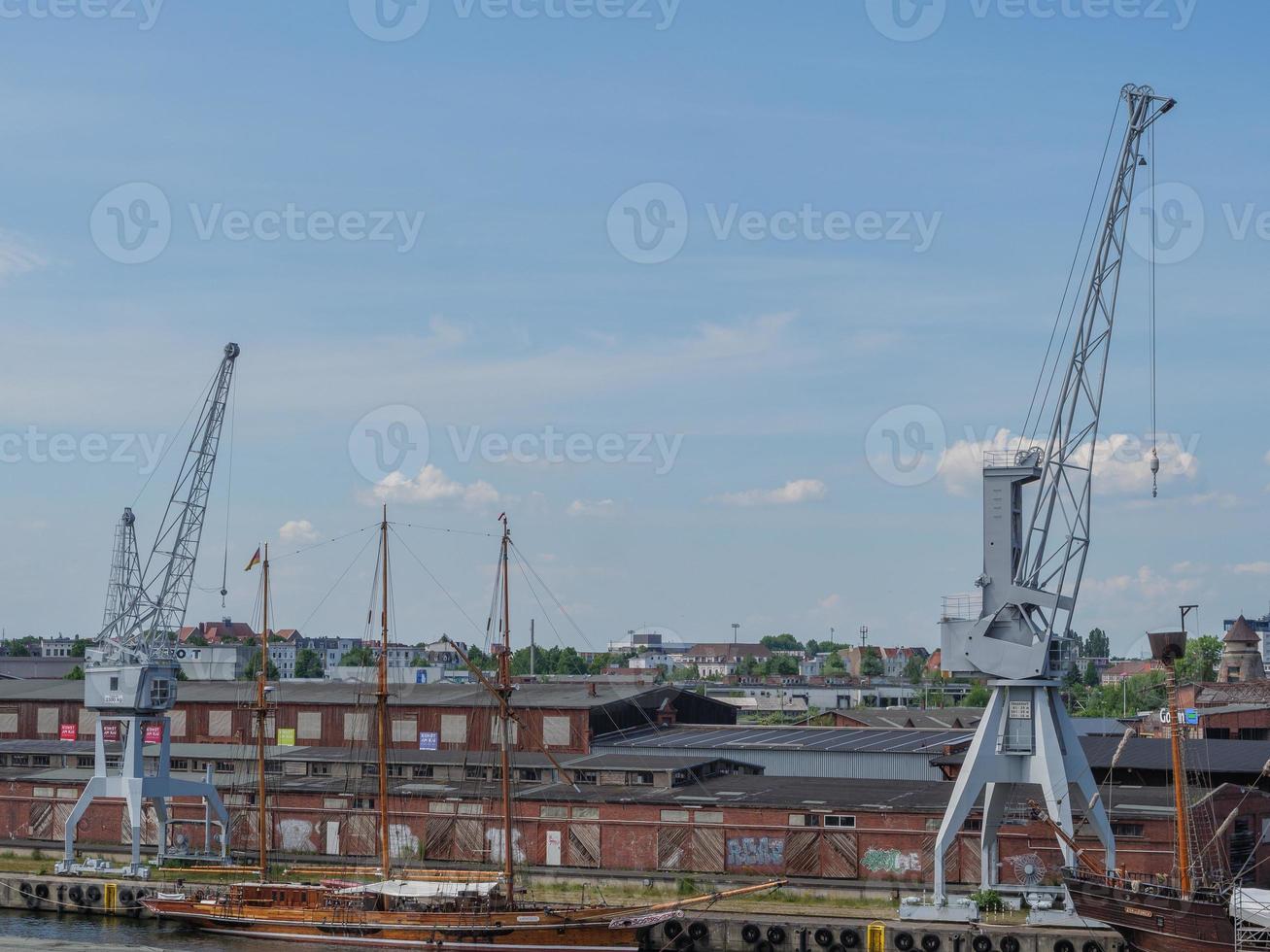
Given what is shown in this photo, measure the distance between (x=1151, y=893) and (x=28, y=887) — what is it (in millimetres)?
44968

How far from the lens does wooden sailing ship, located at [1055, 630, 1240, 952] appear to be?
44375 mm

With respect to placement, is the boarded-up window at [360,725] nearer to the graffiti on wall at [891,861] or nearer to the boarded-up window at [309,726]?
the boarded-up window at [309,726]

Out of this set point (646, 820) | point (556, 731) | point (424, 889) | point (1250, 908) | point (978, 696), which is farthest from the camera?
point (978, 696)

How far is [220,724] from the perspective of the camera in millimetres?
83500

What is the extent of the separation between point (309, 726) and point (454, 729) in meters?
9.57

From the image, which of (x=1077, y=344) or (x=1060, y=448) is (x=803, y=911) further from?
(x=1077, y=344)

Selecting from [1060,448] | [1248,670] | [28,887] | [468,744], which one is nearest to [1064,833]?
[1060,448]

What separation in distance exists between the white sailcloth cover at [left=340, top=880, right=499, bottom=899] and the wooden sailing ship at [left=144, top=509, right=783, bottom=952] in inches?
1.5

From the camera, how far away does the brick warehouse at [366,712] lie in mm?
76438

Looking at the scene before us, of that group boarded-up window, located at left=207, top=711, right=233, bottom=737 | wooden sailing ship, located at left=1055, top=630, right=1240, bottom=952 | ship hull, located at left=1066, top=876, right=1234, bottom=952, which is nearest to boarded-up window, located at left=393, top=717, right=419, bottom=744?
A: boarded-up window, located at left=207, top=711, right=233, bottom=737

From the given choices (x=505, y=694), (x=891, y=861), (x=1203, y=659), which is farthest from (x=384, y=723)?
(x=1203, y=659)

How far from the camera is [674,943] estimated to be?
50812 mm

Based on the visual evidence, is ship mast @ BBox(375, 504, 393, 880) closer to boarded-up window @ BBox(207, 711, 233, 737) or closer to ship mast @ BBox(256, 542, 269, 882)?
ship mast @ BBox(256, 542, 269, 882)

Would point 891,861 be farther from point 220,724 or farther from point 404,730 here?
point 220,724
